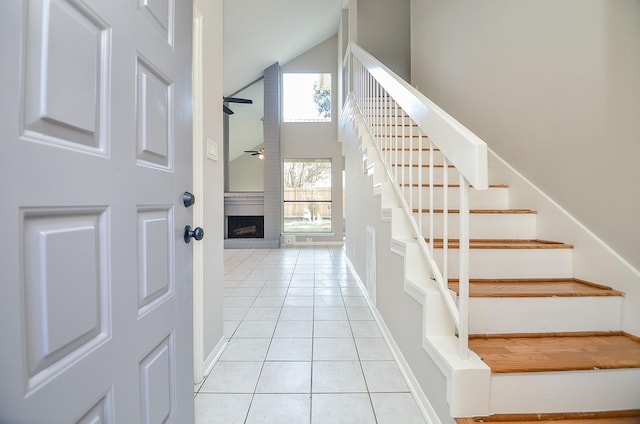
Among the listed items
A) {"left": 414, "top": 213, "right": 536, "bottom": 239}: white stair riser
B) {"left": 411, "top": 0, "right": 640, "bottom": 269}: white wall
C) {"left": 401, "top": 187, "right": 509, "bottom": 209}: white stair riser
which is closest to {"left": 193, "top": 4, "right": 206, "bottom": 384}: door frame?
{"left": 401, "top": 187, "right": 509, "bottom": 209}: white stair riser

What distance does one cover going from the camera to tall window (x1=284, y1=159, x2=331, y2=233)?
6.52 metres

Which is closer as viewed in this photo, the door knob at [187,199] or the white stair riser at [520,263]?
the door knob at [187,199]

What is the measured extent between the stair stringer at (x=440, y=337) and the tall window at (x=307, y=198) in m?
4.70

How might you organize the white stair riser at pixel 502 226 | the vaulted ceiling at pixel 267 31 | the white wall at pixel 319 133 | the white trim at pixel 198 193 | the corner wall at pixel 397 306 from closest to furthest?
the corner wall at pixel 397 306, the white trim at pixel 198 193, the white stair riser at pixel 502 226, the vaulted ceiling at pixel 267 31, the white wall at pixel 319 133

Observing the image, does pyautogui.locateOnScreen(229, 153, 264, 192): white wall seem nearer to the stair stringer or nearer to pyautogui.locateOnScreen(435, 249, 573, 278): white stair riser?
the stair stringer

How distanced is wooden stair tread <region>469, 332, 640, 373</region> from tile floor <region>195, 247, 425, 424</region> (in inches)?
19.4

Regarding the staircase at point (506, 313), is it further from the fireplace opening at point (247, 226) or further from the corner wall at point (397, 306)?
the fireplace opening at point (247, 226)

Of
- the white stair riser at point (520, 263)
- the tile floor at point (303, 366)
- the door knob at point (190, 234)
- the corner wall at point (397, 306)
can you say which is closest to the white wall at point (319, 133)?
the corner wall at point (397, 306)

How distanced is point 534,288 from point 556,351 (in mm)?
346

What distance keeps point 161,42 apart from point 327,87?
246 inches

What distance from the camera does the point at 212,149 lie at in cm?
166

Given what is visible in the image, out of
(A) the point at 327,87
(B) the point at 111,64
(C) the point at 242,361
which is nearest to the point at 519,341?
(C) the point at 242,361

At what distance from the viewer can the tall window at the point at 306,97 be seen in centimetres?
648

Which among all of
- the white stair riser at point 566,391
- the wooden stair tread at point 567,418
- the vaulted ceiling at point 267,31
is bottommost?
the wooden stair tread at point 567,418
